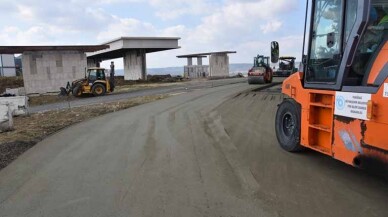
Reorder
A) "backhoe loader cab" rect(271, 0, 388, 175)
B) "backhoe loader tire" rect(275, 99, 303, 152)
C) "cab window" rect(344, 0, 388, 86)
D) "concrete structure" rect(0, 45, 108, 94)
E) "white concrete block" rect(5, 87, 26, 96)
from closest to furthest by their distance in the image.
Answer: "backhoe loader cab" rect(271, 0, 388, 175)
"cab window" rect(344, 0, 388, 86)
"backhoe loader tire" rect(275, 99, 303, 152)
"white concrete block" rect(5, 87, 26, 96)
"concrete structure" rect(0, 45, 108, 94)

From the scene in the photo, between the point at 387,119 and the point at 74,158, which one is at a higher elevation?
the point at 387,119

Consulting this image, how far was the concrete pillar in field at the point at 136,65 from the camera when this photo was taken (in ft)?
170

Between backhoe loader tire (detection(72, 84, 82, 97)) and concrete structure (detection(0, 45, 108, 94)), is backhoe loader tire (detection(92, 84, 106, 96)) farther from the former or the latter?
concrete structure (detection(0, 45, 108, 94))

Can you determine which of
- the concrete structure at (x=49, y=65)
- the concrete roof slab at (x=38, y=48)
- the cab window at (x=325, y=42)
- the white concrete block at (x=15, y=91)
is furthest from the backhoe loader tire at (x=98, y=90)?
the cab window at (x=325, y=42)

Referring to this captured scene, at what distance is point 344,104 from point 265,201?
183cm

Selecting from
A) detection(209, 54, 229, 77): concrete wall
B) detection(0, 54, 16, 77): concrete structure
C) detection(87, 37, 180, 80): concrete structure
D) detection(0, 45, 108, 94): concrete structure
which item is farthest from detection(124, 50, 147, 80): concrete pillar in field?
detection(0, 54, 16, 77): concrete structure

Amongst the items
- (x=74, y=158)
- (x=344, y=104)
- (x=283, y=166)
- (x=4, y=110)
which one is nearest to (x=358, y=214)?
(x=344, y=104)

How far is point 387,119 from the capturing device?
491cm

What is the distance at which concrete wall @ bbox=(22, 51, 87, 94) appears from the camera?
110 ft

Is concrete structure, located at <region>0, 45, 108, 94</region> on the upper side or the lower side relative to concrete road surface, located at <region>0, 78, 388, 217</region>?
upper

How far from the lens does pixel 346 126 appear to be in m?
5.71

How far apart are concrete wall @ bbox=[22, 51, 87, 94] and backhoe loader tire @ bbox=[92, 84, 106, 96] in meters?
6.11

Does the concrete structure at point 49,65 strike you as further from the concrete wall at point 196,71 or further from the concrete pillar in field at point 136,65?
the concrete wall at point 196,71

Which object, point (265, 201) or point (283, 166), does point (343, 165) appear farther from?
point (265, 201)
